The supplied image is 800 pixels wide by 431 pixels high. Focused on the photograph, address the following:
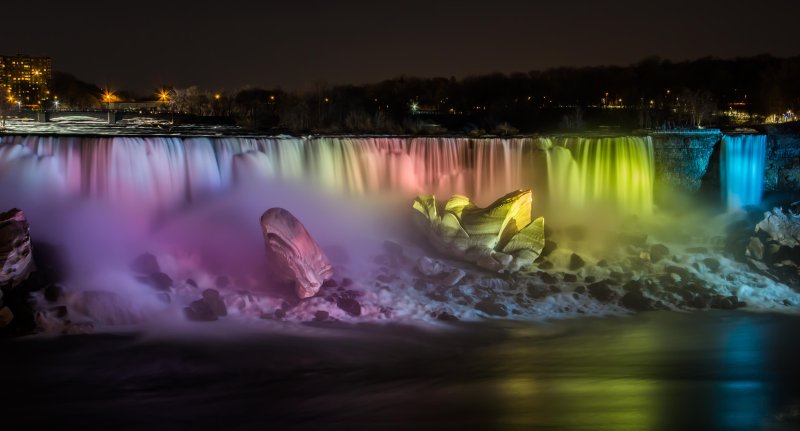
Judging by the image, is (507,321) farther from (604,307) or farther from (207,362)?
(207,362)

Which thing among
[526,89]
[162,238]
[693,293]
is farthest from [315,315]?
[526,89]

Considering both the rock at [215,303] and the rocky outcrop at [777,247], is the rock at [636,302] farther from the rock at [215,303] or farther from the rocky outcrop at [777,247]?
the rock at [215,303]

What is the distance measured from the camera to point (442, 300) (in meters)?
18.6

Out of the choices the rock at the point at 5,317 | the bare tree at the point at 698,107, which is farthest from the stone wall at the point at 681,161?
the rock at the point at 5,317

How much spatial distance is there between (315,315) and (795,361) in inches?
381

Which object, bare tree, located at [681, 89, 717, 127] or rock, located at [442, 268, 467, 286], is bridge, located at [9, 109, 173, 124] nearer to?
rock, located at [442, 268, 467, 286]

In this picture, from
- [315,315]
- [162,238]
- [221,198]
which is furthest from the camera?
[221,198]

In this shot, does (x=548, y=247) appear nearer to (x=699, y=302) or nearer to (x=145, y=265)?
(x=699, y=302)

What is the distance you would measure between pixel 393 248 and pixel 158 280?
626 centimetres

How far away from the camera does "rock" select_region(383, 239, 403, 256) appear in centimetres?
2109

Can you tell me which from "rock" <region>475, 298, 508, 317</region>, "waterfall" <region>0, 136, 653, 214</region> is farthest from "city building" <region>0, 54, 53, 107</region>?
"rock" <region>475, 298, 508, 317</region>

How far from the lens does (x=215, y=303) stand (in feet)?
56.4

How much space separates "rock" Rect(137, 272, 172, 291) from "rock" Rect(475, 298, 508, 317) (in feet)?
23.1

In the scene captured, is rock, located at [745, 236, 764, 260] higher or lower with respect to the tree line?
lower
